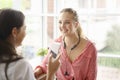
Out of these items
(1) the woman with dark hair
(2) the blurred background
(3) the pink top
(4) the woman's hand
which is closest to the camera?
(1) the woman with dark hair

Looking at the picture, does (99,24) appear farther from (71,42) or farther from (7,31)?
(7,31)

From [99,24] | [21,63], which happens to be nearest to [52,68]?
[21,63]

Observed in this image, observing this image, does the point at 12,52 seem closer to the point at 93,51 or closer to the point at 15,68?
the point at 15,68

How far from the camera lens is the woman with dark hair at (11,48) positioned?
1.09 metres

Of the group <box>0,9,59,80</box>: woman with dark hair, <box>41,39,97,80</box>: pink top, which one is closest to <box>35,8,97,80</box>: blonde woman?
<box>41,39,97,80</box>: pink top

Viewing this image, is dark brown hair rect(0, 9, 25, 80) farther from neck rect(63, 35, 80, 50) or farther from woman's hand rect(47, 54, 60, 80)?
neck rect(63, 35, 80, 50)

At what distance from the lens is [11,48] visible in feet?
3.76

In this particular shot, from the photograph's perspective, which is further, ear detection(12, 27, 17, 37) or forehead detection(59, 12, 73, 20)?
forehead detection(59, 12, 73, 20)

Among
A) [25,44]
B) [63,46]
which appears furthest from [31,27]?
[63,46]

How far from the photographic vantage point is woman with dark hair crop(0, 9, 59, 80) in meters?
1.09

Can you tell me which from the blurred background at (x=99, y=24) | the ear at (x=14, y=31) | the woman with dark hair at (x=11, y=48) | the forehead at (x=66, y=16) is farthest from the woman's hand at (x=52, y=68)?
the blurred background at (x=99, y=24)

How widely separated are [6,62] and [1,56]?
48 mm

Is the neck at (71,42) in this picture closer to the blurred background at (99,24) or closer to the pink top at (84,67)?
the pink top at (84,67)

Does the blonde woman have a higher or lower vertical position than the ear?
lower
